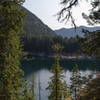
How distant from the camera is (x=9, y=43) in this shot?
415 inches

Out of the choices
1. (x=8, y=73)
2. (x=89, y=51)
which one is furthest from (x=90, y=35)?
(x=8, y=73)

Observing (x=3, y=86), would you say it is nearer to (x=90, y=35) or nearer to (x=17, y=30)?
(x=17, y=30)

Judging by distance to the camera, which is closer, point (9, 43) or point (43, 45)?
point (9, 43)

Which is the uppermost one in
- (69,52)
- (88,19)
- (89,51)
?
(88,19)

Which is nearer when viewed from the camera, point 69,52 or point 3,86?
point 3,86

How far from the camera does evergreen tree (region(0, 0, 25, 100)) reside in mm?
10172

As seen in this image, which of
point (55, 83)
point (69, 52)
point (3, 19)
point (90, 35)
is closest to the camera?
point (90, 35)

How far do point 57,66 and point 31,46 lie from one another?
135 m

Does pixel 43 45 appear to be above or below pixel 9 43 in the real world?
below

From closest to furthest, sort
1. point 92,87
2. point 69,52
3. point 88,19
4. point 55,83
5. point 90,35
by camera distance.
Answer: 1. point 92,87
2. point 90,35
3. point 88,19
4. point 55,83
5. point 69,52

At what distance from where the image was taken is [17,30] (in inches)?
431

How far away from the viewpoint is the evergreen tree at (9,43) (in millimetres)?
10172

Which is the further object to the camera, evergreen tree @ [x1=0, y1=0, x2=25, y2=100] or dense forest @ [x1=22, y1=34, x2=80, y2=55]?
dense forest @ [x1=22, y1=34, x2=80, y2=55]

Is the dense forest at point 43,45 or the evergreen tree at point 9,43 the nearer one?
the evergreen tree at point 9,43
